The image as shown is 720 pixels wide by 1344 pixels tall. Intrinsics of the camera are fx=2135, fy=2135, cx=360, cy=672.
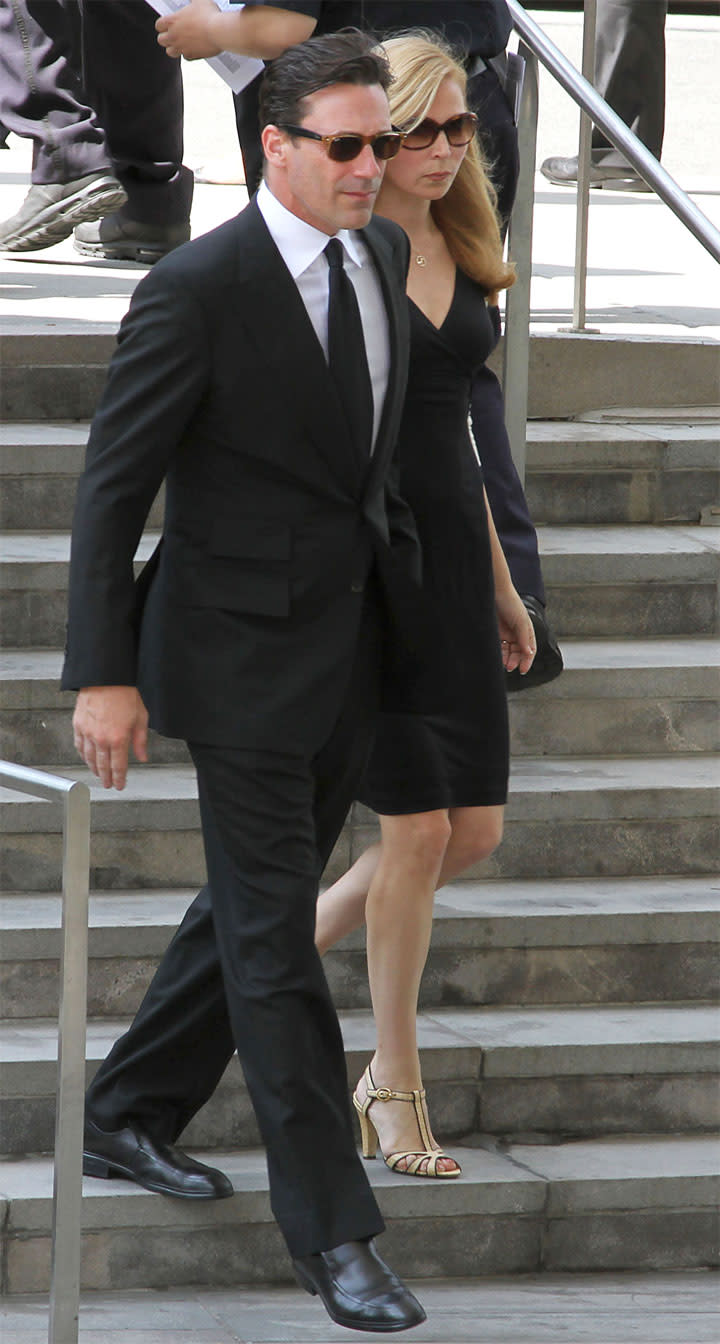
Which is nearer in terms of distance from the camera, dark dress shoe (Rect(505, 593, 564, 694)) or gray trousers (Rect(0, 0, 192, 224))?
dark dress shoe (Rect(505, 593, 564, 694))

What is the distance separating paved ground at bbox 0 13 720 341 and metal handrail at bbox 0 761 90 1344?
260 centimetres

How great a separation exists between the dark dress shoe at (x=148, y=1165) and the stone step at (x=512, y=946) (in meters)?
0.42

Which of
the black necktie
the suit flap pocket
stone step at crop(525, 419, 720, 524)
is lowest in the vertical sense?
the suit flap pocket

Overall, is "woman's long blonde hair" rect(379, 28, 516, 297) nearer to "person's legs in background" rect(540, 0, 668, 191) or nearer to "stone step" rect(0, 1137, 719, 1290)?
"stone step" rect(0, 1137, 719, 1290)

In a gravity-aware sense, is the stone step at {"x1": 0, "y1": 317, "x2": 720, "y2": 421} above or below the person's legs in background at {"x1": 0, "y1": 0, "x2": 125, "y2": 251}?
below

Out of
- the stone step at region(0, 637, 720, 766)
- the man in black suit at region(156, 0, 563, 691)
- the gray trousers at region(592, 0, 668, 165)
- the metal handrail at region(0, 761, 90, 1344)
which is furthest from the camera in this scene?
the gray trousers at region(592, 0, 668, 165)

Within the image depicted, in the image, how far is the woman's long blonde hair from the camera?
3.46 m

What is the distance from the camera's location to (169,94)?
20.0ft

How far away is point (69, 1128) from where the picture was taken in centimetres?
296

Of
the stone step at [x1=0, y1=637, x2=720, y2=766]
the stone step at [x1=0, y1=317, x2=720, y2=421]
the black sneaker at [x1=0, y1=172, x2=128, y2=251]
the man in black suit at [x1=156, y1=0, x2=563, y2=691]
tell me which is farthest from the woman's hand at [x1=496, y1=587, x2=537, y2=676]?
the black sneaker at [x1=0, y1=172, x2=128, y2=251]

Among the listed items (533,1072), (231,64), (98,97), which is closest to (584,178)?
(98,97)

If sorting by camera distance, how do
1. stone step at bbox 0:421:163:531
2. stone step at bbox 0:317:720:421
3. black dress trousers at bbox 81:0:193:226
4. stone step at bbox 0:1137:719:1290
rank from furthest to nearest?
black dress trousers at bbox 81:0:193:226 < stone step at bbox 0:317:720:421 < stone step at bbox 0:421:163:531 < stone step at bbox 0:1137:719:1290

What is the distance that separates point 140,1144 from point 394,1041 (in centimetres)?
46

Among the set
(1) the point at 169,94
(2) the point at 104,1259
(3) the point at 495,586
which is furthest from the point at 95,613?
(1) the point at 169,94
